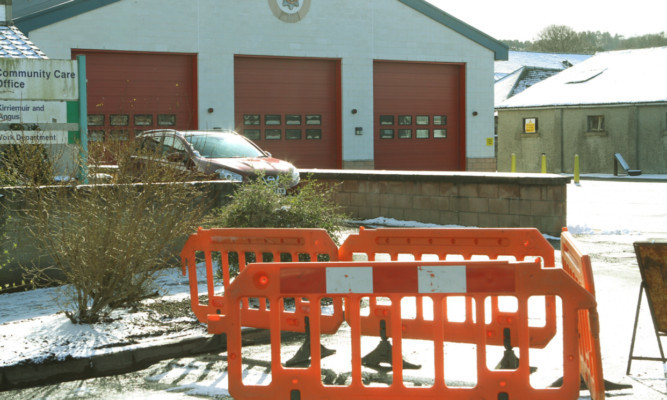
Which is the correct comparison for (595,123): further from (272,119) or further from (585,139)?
(272,119)

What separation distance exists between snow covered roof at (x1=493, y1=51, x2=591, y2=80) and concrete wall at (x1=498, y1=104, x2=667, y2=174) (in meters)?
19.2

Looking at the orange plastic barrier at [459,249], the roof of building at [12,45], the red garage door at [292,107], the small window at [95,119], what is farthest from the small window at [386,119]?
the orange plastic barrier at [459,249]

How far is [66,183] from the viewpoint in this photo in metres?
8.51

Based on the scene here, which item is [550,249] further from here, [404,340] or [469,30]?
[469,30]

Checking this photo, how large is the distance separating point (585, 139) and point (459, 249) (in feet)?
111

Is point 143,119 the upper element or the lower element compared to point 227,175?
upper

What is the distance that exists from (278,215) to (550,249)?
2987 millimetres

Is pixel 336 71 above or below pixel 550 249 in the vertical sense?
above

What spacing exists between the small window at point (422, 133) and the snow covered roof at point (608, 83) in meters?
10.4

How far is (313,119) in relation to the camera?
2906cm

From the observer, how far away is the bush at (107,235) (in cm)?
745

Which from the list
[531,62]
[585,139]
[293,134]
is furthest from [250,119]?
[531,62]

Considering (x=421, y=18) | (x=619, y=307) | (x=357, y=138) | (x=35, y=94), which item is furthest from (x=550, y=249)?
(x=421, y=18)

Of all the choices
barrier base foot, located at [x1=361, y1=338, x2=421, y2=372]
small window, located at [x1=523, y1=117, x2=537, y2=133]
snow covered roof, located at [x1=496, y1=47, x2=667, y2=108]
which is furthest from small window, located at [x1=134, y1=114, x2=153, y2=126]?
small window, located at [x1=523, y1=117, x2=537, y2=133]
